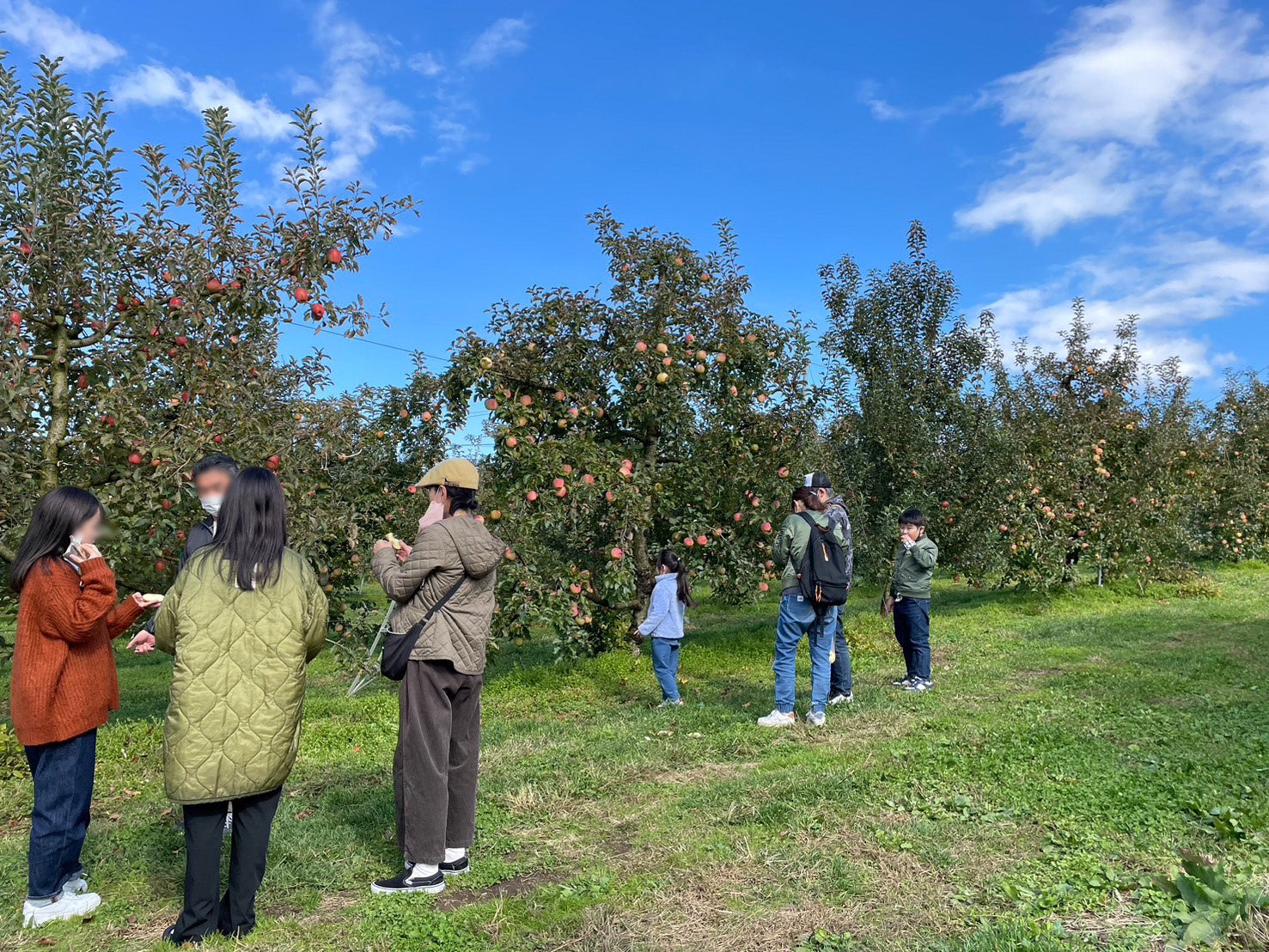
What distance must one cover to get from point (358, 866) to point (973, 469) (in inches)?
440

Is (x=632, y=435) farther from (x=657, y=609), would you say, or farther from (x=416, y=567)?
(x=416, y=567)

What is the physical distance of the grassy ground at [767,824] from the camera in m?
3.46

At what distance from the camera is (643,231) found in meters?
9.84

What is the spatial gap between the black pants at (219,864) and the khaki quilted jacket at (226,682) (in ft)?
0.48

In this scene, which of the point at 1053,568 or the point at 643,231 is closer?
the point at 643,231

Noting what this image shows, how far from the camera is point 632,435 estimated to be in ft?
32.1

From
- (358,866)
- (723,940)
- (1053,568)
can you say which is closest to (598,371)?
(358,866)

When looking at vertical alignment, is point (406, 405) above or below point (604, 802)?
above

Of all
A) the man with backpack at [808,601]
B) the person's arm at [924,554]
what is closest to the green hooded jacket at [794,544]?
the man with backpack at [808,601]

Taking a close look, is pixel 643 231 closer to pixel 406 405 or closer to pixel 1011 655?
pixel 406 405

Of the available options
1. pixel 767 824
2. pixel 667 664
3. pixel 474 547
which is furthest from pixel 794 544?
pixel 474 547

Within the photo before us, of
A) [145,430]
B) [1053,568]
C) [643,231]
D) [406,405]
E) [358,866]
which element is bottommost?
[358,866]

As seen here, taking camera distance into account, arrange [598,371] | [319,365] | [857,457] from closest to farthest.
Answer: [319,365], [598,371], [857,457]

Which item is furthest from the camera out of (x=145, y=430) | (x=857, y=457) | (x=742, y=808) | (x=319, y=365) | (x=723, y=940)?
(x=857, y=457)
